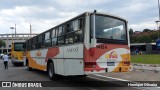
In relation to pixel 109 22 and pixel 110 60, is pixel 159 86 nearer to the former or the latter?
pixel 110 60

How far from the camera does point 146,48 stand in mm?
79812

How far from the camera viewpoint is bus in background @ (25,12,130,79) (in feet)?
40.2

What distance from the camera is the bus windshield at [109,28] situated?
500 inches

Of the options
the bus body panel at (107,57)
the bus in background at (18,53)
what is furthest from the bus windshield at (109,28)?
the bus in background at (18,53)

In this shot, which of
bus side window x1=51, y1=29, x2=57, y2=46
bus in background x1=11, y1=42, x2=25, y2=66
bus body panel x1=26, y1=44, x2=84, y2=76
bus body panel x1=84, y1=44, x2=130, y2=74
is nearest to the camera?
bus body panel x1=84, y1=44, x2=130, y2=74

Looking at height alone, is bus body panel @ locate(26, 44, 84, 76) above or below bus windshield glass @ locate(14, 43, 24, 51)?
below

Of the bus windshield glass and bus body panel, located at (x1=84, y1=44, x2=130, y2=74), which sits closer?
bus body panel, located at (x1=84, y1=44, x2=130, y2=74)

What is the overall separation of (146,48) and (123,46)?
6837cm

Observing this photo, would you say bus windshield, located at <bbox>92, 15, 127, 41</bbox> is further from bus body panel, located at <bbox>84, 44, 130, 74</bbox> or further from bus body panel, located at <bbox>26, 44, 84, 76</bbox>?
bus body panel, located at <bbox>26, 44, 84, 76</bbox>

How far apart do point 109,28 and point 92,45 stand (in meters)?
1.46

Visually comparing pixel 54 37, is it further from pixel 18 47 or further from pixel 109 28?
pixel 18 47

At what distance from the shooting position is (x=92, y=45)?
12219 millimetres

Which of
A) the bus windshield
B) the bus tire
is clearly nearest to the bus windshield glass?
the bus tire

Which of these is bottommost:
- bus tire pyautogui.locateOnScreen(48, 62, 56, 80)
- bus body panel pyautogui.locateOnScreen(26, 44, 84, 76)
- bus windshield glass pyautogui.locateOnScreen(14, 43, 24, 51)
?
bus tire pyautogui.locateOnScreen(48, 62, 56, 80)
